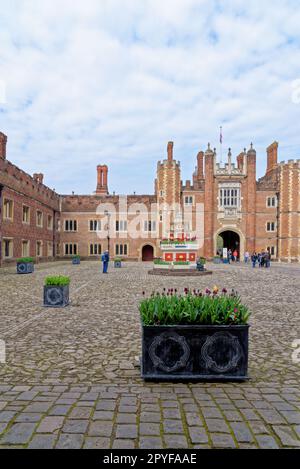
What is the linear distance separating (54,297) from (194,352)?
6.08 m

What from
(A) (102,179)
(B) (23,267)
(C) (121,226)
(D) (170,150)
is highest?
(D) (170,150)

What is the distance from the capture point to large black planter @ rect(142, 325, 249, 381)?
13.7ft

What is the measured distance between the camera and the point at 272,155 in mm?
42312

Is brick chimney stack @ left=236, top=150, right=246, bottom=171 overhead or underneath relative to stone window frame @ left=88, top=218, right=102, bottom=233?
overhead

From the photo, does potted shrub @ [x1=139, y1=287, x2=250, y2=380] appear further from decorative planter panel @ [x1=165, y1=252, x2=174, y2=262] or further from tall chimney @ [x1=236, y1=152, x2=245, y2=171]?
tall chimney @ [x1=236, y1=152, x2=245, y2=171]

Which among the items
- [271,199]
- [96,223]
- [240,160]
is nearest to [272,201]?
[271,199]

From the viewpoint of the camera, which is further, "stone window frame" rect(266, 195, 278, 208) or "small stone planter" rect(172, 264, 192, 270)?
"stone window frame" rect(266, 195, 278, 208)

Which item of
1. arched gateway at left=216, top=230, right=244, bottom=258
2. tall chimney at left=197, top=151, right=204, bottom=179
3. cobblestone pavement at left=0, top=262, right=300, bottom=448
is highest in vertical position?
tall chimney at left=197, top=151, right=204, bottom=179

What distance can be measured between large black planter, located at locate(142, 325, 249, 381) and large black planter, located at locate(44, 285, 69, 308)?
18.4ft

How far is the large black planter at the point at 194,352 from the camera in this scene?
4.17 metres

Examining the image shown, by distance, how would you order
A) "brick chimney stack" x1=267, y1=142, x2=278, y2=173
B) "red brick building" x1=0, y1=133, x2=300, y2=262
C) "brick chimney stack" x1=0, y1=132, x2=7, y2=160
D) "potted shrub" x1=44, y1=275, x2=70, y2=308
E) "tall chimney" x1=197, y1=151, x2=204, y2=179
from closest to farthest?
"potted shrub" x1=44, y1=275, x2=70, y2=308, "brick chimney stack" x1=0, y1=132, x2=7, y2=160, "red brick building" x1=0, y1=133, x2=300, y2=262, "brick chimney stack" x1=267, y1=142, x2=278, y2=173, "tall chimney" x1=197, y1=151, x2=204, y2=179

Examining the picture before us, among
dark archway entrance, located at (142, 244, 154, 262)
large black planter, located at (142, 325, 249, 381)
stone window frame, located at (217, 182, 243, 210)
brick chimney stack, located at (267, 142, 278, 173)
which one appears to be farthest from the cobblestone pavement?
brick chimney stack, located at (267, 142, 278, 173)

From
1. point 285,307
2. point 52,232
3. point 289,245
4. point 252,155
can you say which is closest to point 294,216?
point 289,245

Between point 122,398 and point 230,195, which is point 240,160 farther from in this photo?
point 122,398
